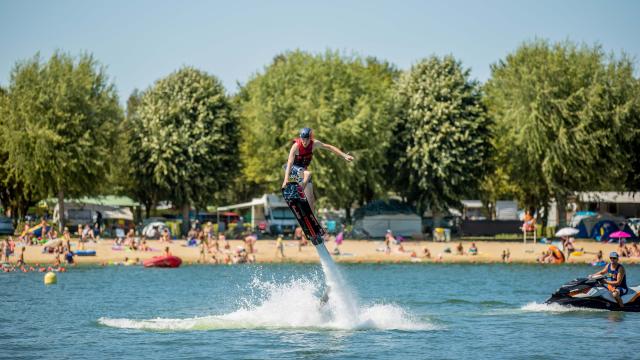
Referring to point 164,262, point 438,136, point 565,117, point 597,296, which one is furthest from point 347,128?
point 597,296

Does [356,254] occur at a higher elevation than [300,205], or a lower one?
lower

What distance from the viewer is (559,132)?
69.3 metres

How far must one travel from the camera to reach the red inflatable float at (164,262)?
54.8 meters

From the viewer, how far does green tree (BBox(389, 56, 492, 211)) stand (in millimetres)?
71500

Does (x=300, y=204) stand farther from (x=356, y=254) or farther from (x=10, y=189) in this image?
(x=10, y=189)

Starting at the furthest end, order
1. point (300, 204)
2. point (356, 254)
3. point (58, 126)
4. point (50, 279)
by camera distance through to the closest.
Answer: point (58, 126), point (356, 254), point (50, 279), point (300, 204)

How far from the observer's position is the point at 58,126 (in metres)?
67.6

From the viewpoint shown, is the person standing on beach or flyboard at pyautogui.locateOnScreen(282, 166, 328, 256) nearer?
the person standing on beach

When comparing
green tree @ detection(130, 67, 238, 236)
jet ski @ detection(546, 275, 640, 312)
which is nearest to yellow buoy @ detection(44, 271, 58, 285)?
jet ski @ detection(546, 275, 640, 312)

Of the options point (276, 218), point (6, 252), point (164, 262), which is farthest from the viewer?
point (276, 218)

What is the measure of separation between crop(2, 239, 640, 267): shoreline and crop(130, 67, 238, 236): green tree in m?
7.03

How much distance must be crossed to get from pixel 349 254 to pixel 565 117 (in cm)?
2083

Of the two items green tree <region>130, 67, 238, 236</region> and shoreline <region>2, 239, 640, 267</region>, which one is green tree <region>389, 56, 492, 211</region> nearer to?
shoreline <region>2, 239, 640, 267</region>

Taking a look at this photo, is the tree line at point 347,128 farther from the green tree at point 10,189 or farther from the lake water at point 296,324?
the lake water at point 296,324
